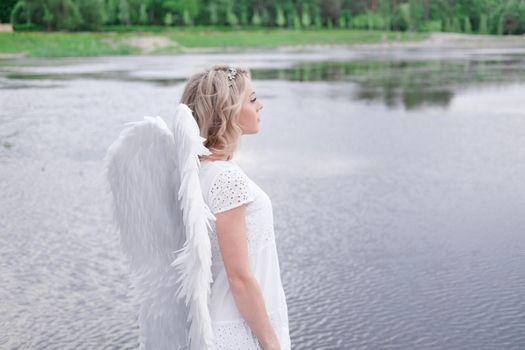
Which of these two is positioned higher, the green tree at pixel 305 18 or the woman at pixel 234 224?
the green tree at pixel 305 18

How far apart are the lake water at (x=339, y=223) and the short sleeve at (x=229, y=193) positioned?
1.88m

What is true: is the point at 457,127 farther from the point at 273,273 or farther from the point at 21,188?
the point at 273,273

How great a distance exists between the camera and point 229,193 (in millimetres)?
2494

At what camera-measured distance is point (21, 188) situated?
9688mm

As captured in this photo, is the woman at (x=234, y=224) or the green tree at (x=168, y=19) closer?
the woman at (x=234, y=224)

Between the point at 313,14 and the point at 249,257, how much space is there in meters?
94.3

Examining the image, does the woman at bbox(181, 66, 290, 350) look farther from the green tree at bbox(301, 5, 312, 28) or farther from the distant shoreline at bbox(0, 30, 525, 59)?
the green tree at bbox(301, 5, 312, 28)

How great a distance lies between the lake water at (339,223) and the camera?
5426mm

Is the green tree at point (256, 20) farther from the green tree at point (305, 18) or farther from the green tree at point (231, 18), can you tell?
the green tree at point (305, 18)

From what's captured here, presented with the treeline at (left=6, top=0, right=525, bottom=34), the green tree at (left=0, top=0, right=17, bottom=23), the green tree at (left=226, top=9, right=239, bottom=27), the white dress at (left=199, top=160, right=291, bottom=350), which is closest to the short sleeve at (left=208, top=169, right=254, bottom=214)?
the white dress at (left=199, top=160, right=291, bottom=350)

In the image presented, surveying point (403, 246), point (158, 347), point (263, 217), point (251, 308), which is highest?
point (263, 217)

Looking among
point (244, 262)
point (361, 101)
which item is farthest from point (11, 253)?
point (361, 101)

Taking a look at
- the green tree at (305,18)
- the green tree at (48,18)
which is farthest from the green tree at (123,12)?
the green tree at (305,18)

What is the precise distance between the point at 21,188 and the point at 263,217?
762 cm
